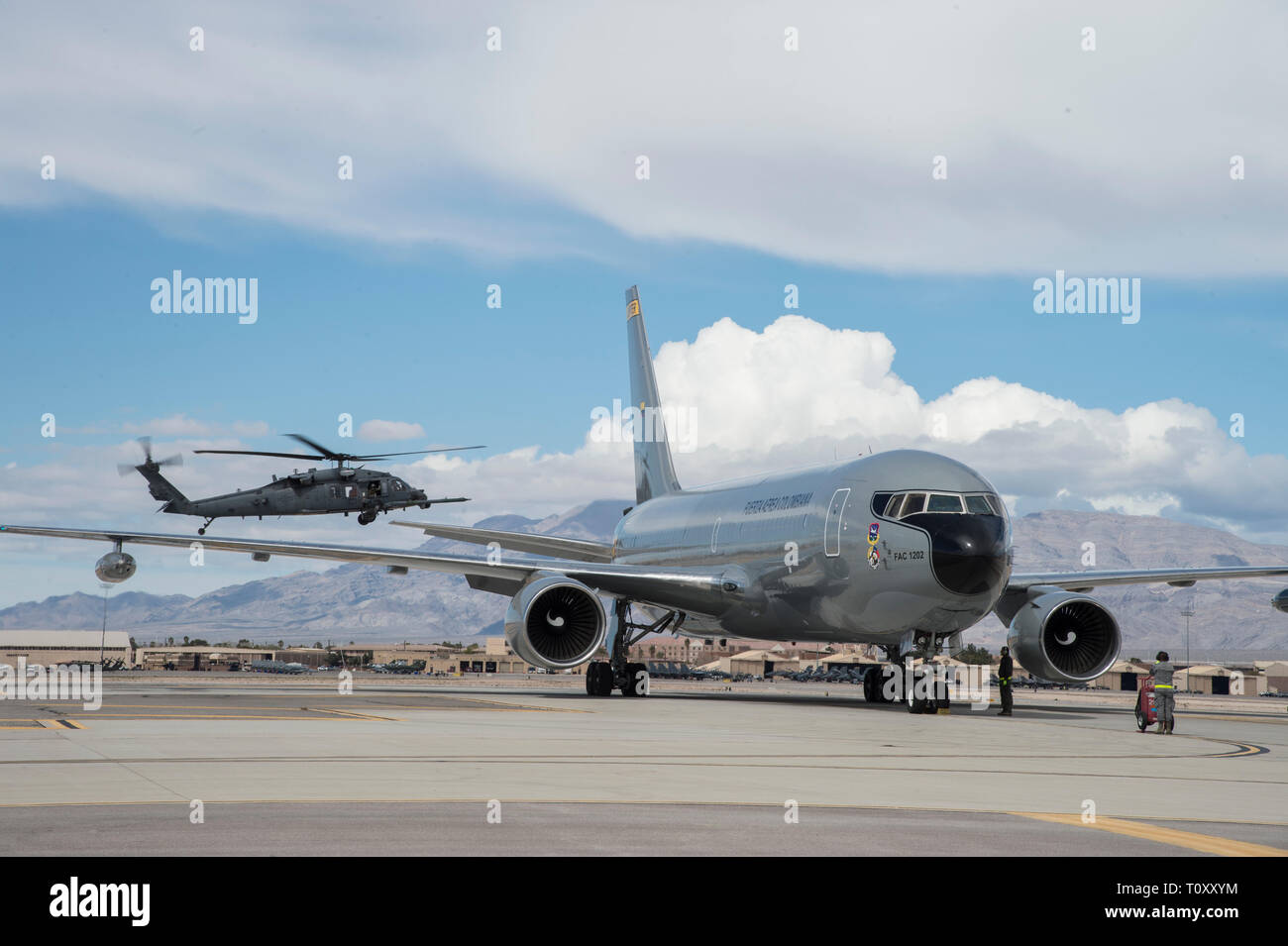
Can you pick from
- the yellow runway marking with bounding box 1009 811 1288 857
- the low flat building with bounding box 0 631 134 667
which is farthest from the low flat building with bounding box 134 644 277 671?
the yellow runway marking with bounding box 1009 811 1288 857

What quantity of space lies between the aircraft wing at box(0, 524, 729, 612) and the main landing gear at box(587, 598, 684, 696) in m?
0.95

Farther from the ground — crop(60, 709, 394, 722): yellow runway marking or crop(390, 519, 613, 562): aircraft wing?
crop(390, 519, 613, 562): aircraft wing

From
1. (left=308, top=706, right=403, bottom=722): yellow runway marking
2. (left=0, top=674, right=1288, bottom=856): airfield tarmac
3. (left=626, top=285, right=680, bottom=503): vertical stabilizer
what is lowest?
(left=308, top=706, right=403, bottom=722): yellow runway marking

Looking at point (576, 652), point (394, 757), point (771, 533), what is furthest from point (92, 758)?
point (771, 533)

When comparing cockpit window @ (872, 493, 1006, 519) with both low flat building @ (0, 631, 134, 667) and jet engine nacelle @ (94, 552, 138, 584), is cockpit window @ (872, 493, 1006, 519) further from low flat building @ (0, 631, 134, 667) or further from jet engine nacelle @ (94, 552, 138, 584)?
low flat building @ (0, 631, 134, 667)

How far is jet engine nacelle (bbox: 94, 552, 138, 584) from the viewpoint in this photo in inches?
1237

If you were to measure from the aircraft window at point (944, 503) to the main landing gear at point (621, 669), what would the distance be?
409 inches

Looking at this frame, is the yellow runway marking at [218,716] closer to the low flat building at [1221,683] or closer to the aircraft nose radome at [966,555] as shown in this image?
the aircraft nose radome at [966,555]

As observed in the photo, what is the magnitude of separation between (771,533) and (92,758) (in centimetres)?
1948

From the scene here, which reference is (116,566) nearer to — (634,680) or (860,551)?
(634,680)

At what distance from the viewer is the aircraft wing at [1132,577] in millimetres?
29958

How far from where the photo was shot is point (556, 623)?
30500mm

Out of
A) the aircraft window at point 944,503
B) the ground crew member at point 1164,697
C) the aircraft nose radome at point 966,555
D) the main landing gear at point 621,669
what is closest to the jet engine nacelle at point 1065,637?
the aircraft nose radome at point 966,555
